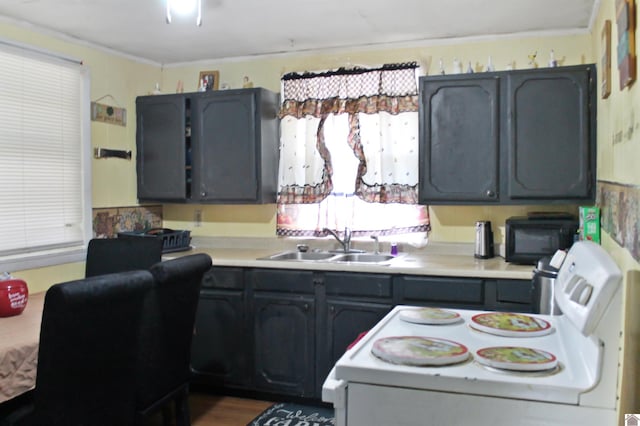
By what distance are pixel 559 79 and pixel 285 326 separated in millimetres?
2130

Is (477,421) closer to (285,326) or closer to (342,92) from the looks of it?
(285,326)

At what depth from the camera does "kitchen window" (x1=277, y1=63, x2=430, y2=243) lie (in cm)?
365

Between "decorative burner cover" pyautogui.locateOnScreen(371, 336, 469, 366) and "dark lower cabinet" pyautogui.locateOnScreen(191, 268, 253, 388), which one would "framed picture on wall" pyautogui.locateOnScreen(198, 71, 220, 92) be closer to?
"dark lower cabinet" pyautogui.locateOnScreen(191, 268, 253, 388)

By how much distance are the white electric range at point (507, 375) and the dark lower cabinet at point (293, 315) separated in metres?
1.56

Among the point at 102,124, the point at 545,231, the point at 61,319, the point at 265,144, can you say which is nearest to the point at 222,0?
the point at 265,144

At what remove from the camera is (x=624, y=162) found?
6.02 ft

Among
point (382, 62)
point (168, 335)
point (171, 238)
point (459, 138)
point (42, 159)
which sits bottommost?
point (168, 335)

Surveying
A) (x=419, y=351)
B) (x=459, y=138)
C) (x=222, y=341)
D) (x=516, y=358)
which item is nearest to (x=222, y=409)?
(x=222, y=341)

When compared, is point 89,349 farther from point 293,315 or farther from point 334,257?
point 334,257

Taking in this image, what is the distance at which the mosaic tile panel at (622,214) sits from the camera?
1479 mm

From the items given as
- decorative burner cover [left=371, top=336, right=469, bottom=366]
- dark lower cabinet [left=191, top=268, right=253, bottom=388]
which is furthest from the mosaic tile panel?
dark lower cabinet [left=191, top=268, right=253, bottom=388]

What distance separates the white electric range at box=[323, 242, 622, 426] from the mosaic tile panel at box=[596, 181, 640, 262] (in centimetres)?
18

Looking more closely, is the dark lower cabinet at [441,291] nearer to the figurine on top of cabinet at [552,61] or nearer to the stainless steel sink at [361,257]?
the stainless steel sink at [361,257]

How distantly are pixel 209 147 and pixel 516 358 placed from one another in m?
2.91
